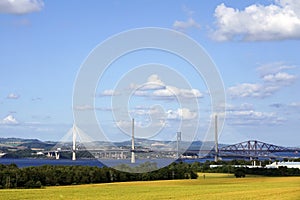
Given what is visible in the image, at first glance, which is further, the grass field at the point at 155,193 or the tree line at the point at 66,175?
the tree line at the point at 66,175

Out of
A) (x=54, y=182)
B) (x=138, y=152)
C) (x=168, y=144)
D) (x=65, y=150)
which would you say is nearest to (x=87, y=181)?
(x=54, y=182)

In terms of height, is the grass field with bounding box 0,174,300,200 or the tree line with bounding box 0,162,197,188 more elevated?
the tree line with bounding box 0,162,197,188

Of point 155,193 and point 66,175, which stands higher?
point 66,175

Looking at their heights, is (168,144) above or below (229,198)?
above

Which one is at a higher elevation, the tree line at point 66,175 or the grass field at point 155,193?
the tree line at point 66,175

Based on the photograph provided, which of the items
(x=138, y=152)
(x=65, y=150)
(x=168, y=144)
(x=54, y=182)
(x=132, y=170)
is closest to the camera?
(x=54, y=182)

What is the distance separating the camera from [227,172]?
130875mm

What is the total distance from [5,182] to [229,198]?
36.0 metres

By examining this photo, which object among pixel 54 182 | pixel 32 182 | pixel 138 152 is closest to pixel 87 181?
pixel 54 182

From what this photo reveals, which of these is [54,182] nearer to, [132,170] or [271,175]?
[132,170]

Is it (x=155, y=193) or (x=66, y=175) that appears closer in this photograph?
(x=155, y=193)

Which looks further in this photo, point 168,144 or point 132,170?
point 168,144

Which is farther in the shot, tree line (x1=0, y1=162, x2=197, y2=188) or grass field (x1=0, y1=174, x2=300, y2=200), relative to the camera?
tree line (x1=0, y1=162, x2=197, y2=188)

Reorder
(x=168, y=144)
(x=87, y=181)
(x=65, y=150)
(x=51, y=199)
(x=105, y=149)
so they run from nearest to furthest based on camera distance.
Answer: (x=51, y=199), (x=87, y=181), (x=105, y=149), (x=168, y=144), (x=65, y=150)
